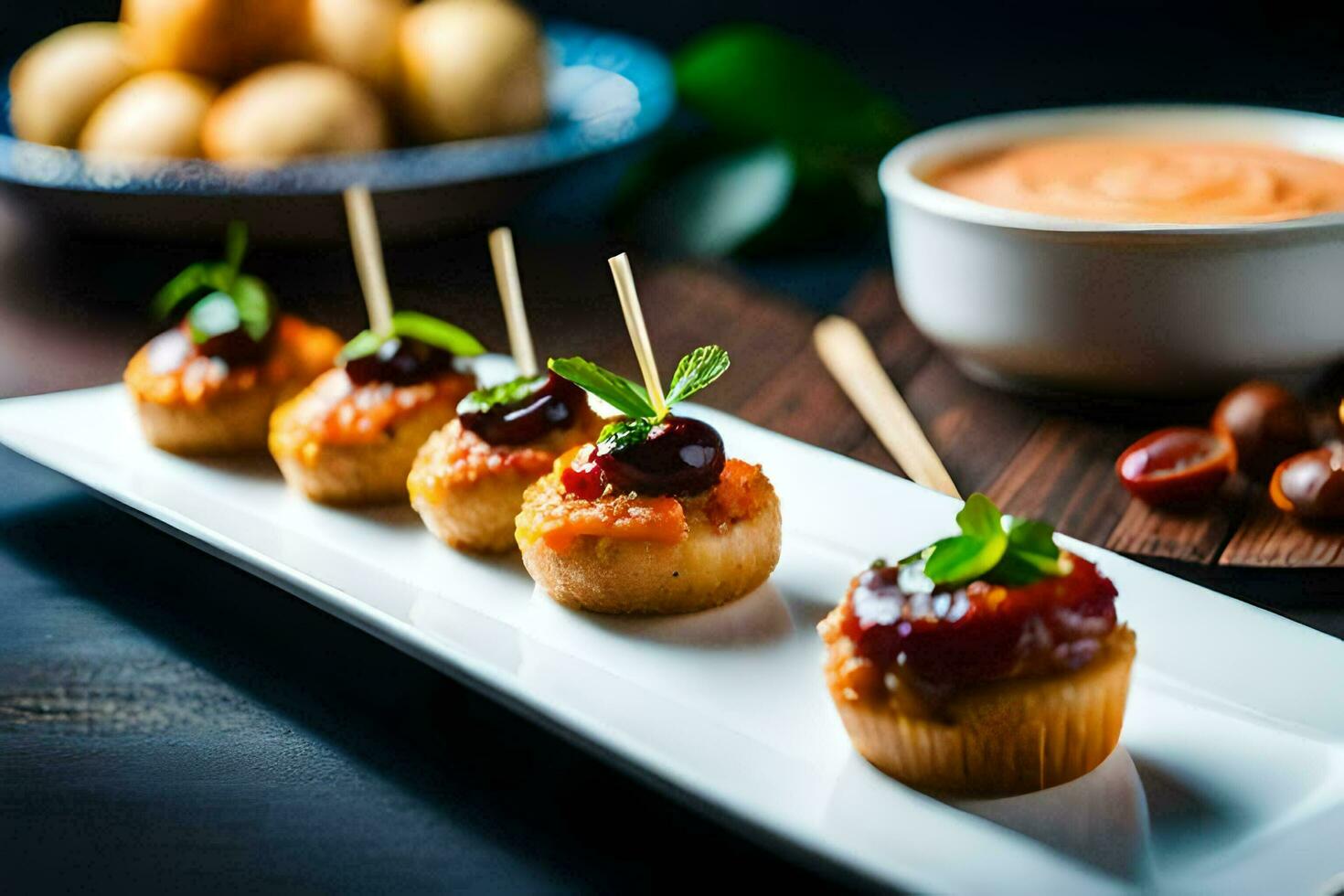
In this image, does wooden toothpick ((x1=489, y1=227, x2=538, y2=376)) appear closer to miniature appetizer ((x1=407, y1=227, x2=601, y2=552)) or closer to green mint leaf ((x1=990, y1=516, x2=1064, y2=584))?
miniature appetizer ((x1=407, y1=227, x2=601, y2=552))

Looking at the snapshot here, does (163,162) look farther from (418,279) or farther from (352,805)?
(352,805)

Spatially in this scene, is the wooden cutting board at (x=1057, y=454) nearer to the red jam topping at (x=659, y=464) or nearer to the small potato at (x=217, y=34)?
the red jam topping at (x=659, y=464)

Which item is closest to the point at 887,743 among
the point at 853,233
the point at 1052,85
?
the point at 853,233

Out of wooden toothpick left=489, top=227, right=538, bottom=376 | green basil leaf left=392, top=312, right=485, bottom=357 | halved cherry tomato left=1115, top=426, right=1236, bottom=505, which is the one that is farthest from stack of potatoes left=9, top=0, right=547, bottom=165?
halved cherry tomato left=1115, top=426, right=1236, bottom=505

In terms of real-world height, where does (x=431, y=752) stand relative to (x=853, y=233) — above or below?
above

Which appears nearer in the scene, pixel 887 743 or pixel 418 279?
pixel 887 743

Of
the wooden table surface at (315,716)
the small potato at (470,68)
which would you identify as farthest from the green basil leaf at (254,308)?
the small potato at (470,68)

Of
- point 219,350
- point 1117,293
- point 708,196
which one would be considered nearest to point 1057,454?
point 1117,293
